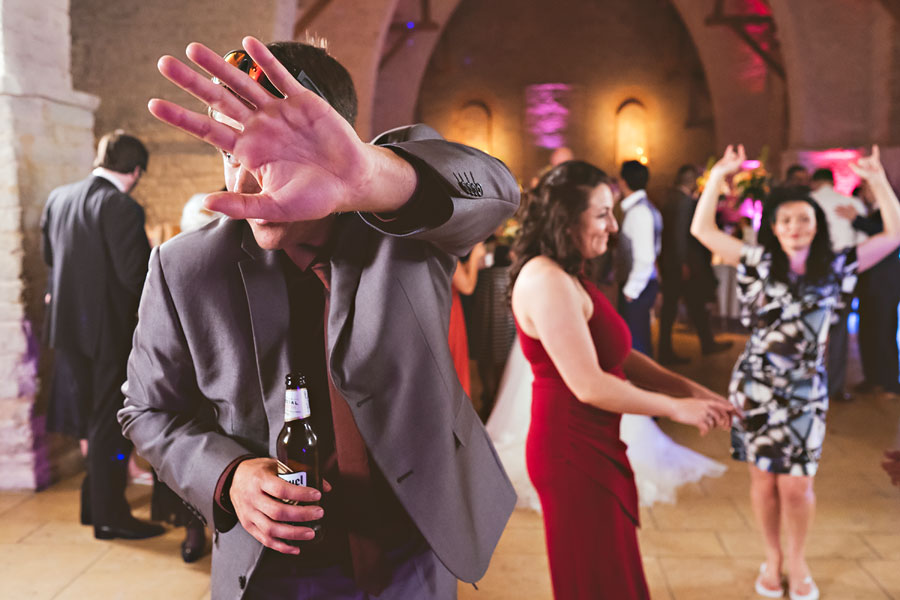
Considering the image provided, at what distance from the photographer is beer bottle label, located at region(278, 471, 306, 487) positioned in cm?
107

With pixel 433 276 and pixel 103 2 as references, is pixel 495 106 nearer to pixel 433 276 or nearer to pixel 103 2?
pixel 103 2

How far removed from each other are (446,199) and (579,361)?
103 centimetres

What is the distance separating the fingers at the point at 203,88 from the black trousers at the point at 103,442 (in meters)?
2.97

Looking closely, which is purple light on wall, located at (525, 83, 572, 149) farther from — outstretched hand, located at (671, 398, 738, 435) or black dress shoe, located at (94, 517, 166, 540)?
outstretched hand, located at (671, 398, 738, 435)

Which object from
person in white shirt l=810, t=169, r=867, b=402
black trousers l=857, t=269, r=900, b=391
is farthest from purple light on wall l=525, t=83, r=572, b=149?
black trousers l=857, t=269, r=900, b=391

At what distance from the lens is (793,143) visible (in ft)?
31.9

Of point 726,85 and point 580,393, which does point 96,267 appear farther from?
point 726,85

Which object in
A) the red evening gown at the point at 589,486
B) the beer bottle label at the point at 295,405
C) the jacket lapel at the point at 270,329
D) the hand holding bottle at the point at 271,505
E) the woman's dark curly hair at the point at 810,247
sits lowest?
the red evening gown at the point at 589,486

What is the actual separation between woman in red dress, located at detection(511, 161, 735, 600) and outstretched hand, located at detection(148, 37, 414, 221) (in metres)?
1.19

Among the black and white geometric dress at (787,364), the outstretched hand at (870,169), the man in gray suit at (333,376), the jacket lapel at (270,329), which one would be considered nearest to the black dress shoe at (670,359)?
the black and white geometric dress at (787,364)

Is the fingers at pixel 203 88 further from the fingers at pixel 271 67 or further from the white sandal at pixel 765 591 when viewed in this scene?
the white sandal at pixel 765 591

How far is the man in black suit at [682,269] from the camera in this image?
6.94 m

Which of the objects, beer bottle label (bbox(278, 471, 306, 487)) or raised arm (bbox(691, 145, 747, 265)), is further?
raised arm (bbox(691, 145, 747, 265))

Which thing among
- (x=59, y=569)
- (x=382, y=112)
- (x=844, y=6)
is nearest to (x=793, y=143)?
(x=844, y=6)
